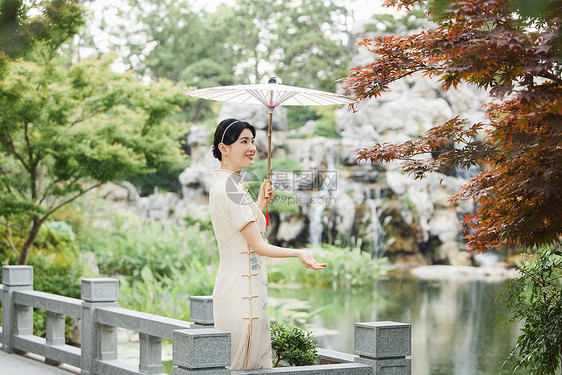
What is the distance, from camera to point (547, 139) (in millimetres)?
3281

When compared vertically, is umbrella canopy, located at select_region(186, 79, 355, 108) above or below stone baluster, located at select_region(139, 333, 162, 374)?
above

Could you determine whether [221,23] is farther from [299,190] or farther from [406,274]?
[406,274]

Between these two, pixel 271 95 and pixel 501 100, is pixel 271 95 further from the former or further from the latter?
pixel 501 100

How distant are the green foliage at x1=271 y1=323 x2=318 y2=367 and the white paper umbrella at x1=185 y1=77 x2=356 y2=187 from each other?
39.5 inches

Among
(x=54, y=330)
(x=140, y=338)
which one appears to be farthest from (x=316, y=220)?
(x=140, y=338)

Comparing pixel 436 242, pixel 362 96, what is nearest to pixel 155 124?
pixel 362 96

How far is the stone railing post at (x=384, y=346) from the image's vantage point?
3.53 metres

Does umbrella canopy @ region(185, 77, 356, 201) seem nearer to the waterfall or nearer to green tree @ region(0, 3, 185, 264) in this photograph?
green tree @ region(0, 3, 185, 264)

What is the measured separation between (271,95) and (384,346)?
5.09ft

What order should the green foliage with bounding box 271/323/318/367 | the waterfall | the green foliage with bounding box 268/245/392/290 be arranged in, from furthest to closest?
1. the waterfall
2. the green foliage with bounding box 268/245/392/290
3. the green foliage with bounding box 271/323/318/367

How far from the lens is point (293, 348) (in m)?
3.86

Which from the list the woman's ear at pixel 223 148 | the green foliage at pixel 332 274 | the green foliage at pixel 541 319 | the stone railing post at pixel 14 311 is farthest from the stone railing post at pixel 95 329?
the green foliage at pixel 332 274

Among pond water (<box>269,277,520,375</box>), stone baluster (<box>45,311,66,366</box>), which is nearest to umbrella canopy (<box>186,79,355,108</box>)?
stone baluster (<box>45,311,66,366</box>)

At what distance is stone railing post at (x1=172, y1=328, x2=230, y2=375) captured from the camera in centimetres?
301
